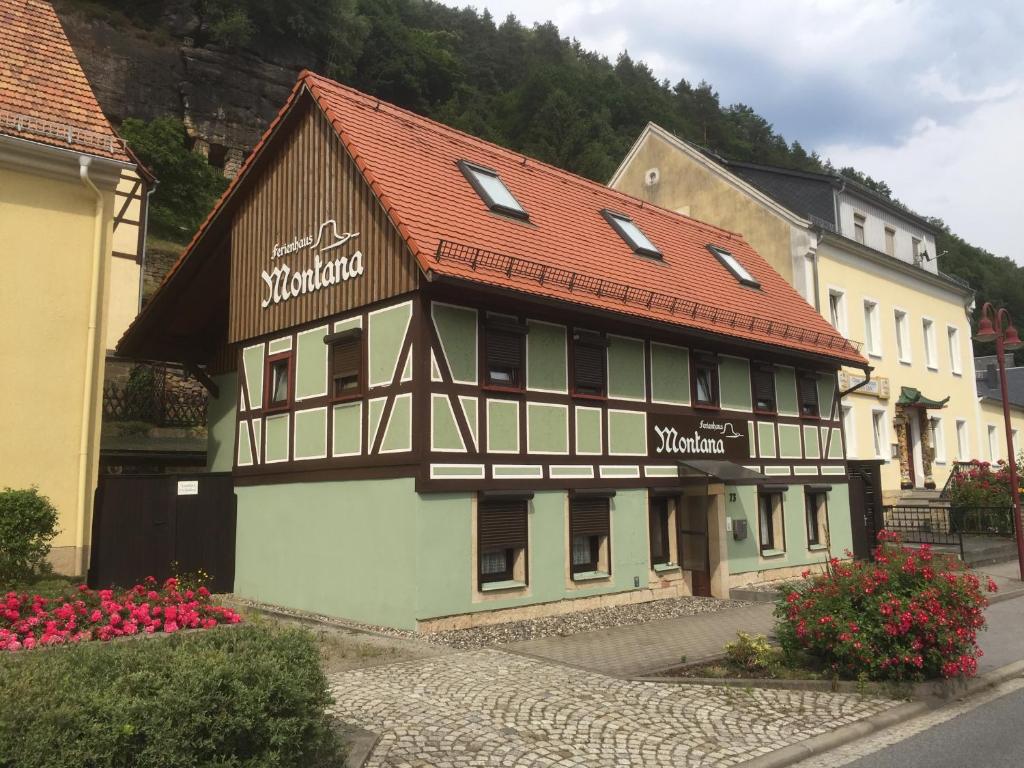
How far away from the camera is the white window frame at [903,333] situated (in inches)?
1136

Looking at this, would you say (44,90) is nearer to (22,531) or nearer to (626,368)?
(22,531)

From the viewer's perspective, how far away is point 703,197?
27.7 m

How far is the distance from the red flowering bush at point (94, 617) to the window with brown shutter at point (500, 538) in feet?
14.0

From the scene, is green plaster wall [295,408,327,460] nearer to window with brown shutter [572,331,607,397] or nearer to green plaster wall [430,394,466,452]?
green plaster wall [430,394,466,452]

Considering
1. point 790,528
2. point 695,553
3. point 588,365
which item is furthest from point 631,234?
point 790,528

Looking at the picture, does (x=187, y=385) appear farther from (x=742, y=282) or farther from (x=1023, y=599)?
(x=1023, y=599)

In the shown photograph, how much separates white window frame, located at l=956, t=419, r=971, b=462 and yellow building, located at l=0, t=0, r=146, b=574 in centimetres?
2949

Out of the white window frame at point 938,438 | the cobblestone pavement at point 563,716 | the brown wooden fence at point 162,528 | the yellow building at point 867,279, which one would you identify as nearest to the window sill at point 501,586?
the cobblestone pavement at point 563,716

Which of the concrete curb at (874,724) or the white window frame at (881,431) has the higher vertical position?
the white window frame at (881,431)


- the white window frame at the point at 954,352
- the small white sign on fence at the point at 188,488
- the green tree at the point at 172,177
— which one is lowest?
the small white sign on fence at the point at 188,488

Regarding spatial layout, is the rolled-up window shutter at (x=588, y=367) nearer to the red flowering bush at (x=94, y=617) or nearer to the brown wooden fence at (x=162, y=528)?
the brown wooden fence at (x=162, y=528)

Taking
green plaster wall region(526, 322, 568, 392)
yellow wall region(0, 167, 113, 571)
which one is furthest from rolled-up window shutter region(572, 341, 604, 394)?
yellow wall region(0, 167, 113, 571)

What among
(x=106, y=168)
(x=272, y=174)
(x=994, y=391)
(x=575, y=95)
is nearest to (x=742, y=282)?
(x=272, y=174)

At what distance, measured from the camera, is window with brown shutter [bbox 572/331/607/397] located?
48.2 ft
